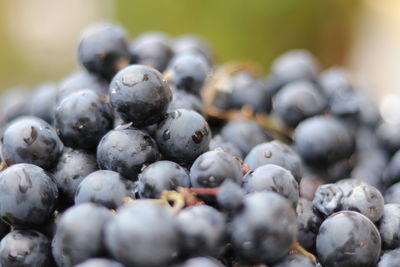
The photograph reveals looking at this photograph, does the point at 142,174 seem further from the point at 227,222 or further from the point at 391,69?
the point at 391,69

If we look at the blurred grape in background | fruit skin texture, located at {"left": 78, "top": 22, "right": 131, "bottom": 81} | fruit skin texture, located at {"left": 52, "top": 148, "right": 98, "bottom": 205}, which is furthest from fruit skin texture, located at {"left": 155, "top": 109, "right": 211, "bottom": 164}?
the blurred grape in background

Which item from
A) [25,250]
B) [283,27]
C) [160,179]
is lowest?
[283,27]

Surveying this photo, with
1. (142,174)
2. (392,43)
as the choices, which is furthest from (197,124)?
(392,43)

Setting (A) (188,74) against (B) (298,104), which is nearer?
(A) (188,74)

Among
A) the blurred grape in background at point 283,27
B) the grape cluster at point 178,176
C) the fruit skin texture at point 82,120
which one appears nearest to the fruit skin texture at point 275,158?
the grape cluster at point 178,176

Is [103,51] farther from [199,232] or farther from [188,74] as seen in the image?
[199,232]

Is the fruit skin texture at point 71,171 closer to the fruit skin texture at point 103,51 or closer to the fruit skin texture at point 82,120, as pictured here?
the fruit skin texture at point 82,120

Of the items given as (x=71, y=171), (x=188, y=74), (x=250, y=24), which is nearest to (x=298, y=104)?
(x=188, y=74)

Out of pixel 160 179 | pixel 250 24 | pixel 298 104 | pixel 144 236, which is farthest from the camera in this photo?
pixel 250 24
